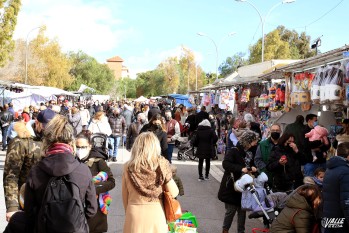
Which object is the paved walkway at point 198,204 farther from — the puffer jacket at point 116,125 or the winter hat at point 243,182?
the winter hat at point 243,182

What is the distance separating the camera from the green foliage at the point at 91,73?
9812 centimetres

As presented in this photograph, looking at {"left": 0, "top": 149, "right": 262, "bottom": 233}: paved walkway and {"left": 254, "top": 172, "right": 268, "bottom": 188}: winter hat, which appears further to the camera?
{"left": 0, "top": 149, "right": 262, "bottom": 233}: paved walkway

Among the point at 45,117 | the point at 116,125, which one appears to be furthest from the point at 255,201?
the point at 116,125

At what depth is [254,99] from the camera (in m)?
15.9

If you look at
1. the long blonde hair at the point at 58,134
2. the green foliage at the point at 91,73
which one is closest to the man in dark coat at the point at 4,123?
the long blonde hair at the point at 58,134

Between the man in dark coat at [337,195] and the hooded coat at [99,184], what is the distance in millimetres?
2314

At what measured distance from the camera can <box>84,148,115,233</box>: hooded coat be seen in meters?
4.67

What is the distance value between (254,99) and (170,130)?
3834 mm

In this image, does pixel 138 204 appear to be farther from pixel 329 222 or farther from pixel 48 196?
pixel 329 222

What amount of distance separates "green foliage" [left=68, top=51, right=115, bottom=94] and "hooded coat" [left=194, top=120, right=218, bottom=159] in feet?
275

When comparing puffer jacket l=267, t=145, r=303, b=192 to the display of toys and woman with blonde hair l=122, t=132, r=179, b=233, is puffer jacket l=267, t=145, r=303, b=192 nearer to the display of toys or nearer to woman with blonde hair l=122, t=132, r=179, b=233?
the display of toys

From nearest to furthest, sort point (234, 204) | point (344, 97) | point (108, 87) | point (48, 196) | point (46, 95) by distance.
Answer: point (48, 196), point (234, 204), point (344, 97), point (46, 95), point (108, 87)

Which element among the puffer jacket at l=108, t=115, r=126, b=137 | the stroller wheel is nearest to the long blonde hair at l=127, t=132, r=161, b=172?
the puffer jacket at l=108, t=115, r=126, b=137

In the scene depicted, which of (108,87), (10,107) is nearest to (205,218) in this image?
(10,107)
